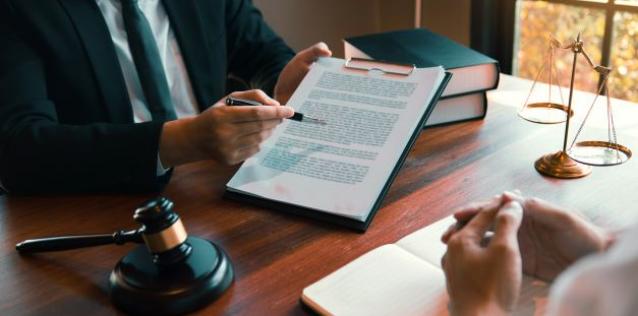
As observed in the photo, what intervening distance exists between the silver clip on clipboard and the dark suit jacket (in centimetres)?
37

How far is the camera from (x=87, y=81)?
1.33 m

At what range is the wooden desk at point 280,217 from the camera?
2.66 ft

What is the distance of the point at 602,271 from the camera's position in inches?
12.4

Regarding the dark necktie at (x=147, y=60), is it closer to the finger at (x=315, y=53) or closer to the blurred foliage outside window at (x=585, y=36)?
the finger at (x=315, y=53)

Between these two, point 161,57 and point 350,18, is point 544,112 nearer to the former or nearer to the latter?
point 161,57

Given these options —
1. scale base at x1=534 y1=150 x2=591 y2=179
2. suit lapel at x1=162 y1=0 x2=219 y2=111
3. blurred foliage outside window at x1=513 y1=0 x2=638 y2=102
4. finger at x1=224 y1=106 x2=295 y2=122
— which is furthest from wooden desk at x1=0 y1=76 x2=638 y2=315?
blurred foliage outside window at x1=513 y1=0 x2=638 y2=102

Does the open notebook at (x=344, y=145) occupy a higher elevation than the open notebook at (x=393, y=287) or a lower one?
higher

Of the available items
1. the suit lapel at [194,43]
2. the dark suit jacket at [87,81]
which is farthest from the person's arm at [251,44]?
the suit lapel at [194,43]

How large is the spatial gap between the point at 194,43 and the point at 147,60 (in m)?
0.19

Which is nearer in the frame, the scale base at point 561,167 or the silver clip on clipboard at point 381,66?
the scale base at point 561,167

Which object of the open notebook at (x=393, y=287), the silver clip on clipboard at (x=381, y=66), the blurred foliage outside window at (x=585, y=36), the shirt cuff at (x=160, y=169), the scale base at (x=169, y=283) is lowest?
the blurred foliage outside window at (x=585, y=36)

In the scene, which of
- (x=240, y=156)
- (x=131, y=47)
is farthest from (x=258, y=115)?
(x=131, y=47)

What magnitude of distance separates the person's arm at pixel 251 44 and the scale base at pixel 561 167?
0.75 m

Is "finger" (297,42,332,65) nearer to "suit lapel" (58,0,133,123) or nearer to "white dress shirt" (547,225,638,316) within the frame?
"suit lapel" (58,0,133,123)
